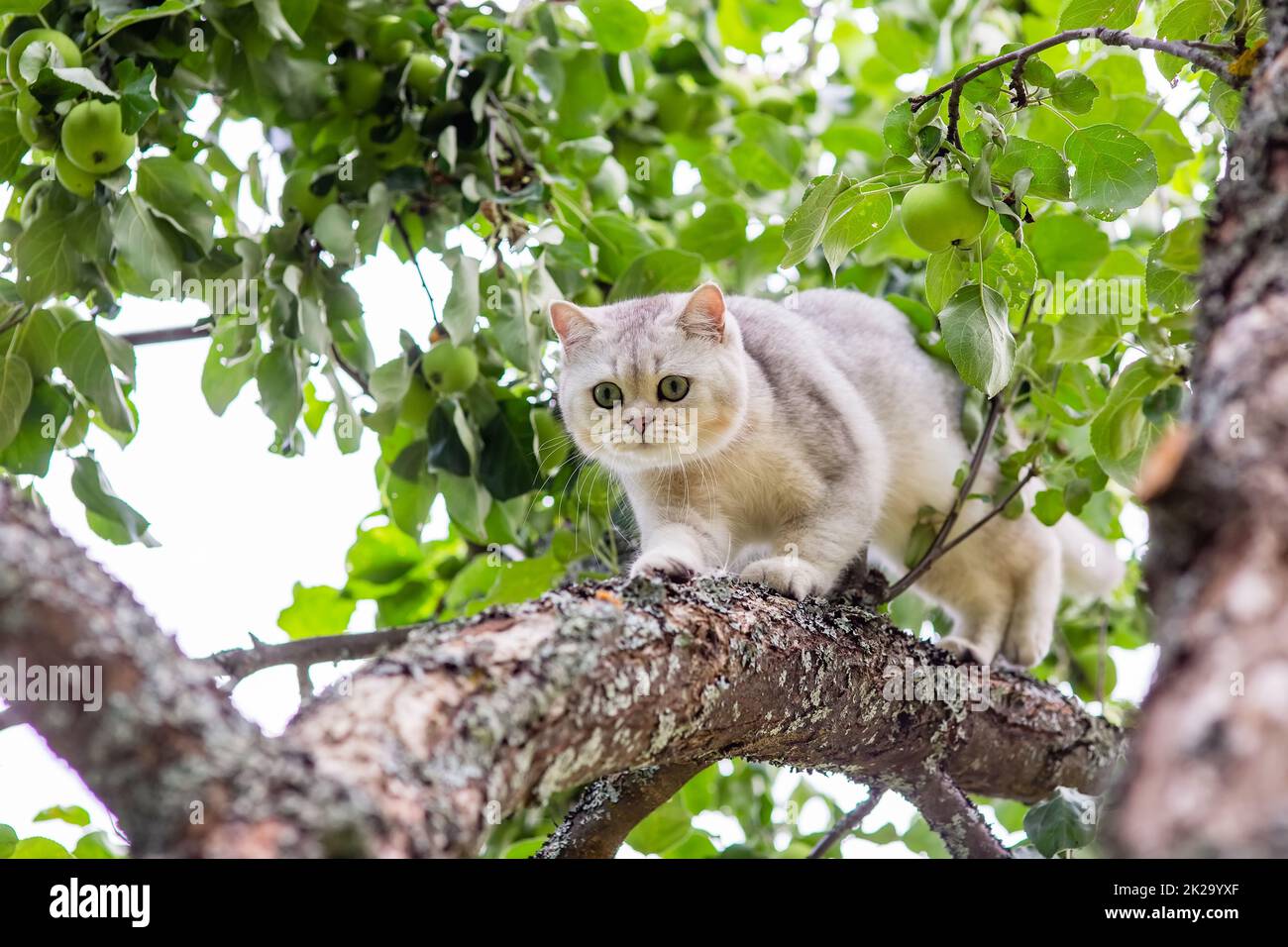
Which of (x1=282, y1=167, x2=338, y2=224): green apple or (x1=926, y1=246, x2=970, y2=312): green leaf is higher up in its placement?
(x1=282, y1=167, x2=338, y2=224): green apple

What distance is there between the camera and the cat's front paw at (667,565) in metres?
2.97

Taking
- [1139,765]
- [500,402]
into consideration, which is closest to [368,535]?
[500,402]

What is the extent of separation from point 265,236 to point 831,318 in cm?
203

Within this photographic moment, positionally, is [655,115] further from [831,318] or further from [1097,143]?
[1097,143]

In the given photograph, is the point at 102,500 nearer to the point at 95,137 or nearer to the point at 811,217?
the point at 95,137

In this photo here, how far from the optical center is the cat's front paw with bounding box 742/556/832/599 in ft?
10.3

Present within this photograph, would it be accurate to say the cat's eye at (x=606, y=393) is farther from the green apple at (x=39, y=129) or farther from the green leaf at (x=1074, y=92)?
the green leaf at (x=1074, y=92)

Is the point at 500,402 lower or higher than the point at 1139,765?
higher

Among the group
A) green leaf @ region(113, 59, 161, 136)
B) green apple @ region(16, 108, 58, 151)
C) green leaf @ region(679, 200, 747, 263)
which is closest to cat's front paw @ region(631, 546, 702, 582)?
green leaf @ region(679, 200, 747, 263)

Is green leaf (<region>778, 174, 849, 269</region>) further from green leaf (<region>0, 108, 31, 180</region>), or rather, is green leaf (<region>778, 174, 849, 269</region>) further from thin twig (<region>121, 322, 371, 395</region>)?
green leaf (<region>0, 108, 31, 180</region>)

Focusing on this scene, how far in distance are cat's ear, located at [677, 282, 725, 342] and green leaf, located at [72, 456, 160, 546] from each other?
5.48 feet

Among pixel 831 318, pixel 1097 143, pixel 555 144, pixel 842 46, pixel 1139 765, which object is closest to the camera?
pixel 1139 765

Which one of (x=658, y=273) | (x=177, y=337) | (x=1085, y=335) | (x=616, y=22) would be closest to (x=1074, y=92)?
(x=1085, y=335)

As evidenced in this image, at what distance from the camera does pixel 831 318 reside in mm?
4227
